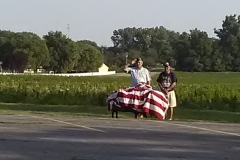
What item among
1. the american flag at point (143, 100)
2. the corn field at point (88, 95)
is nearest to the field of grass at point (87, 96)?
the corn field at point (88, 95)

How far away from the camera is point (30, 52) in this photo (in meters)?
108

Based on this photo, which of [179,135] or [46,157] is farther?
[179,135]

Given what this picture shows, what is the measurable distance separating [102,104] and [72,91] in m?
3.27

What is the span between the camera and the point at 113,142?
1058 centimetres

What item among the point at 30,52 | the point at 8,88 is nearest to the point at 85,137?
the point at 8,88

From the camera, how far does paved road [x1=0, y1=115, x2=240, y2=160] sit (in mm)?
9031

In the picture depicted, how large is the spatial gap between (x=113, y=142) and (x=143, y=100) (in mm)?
6463

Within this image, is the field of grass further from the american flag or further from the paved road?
the paved road

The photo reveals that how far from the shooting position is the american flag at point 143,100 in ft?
55.4

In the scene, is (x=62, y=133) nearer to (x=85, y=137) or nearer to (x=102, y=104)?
(x=85, y=137)

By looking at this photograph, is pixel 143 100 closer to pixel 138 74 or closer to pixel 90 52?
pixel 138 74

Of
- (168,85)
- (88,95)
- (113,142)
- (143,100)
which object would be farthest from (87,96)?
(113,142)

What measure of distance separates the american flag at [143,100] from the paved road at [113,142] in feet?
8.37

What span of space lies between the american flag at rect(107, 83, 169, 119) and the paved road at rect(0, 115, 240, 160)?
2.55 meters
